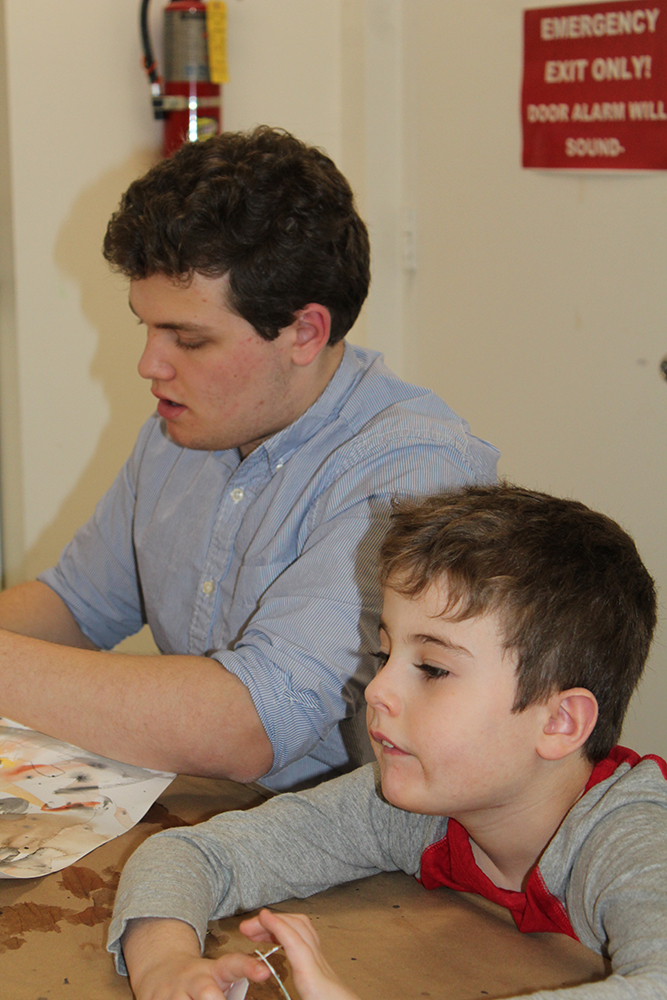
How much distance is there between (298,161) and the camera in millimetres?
1324

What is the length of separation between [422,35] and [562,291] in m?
0.75

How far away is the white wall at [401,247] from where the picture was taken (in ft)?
7.20

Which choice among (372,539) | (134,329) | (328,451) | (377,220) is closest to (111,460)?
(134,329)

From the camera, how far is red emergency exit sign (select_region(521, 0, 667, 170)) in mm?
2068

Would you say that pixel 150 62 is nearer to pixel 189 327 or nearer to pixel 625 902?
pixel 189 327

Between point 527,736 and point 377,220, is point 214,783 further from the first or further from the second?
point 377,220

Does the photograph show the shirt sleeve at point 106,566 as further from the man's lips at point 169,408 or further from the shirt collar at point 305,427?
the shirt collar at point 305,427

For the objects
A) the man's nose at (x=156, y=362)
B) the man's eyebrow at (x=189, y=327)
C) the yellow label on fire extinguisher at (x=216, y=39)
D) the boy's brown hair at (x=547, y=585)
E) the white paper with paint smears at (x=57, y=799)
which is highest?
the yellow label on fire extinguisher at (x=216, y=39)

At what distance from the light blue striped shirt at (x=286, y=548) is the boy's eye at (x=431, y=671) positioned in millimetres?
235

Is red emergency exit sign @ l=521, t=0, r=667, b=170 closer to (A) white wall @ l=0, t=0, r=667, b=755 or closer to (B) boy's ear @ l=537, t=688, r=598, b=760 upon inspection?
(A) white wall @ l=0, t=0, r=667, b=755

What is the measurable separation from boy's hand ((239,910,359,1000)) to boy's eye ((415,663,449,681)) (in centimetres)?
22

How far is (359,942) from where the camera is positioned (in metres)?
0.82

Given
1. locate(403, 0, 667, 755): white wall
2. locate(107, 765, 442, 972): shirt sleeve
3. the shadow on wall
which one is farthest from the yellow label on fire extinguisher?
locate(107, 765, 442, 972): shirt sleeve

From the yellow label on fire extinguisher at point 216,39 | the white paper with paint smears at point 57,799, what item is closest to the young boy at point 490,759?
the white paper with paint smears at point 57,799
